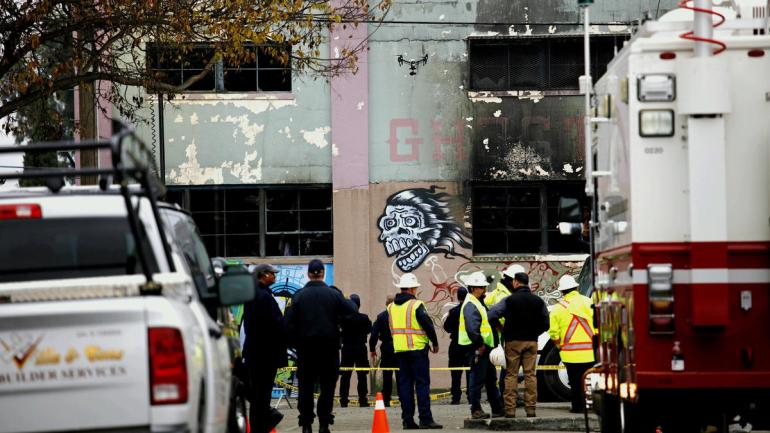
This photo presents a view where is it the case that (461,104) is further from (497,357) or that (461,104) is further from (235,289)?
(235,289)

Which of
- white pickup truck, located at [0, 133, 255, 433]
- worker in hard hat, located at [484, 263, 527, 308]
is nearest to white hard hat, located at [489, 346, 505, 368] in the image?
worker in hard hat, located at [484, 263, 527, 308]

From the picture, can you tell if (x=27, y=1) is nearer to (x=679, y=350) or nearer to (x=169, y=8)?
(x=169, y=8)

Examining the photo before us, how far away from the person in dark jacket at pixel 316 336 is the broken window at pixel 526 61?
1242cm

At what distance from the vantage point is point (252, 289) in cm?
910

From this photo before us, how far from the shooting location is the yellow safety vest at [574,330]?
18.0m

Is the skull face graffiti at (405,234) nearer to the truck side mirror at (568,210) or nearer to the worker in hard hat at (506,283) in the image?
the worker in hard hat at (506,283)

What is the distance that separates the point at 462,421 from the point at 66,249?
12074mm

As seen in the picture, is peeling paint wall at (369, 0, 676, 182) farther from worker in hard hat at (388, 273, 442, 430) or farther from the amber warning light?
the amber warning light

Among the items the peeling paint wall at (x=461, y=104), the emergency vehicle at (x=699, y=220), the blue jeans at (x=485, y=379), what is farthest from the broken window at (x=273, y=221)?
the emergency vehicle at (x=699, y=220)

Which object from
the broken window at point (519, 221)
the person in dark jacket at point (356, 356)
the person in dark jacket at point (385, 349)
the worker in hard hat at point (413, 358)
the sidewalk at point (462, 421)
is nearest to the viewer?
the sidewalk at point (462, 421)

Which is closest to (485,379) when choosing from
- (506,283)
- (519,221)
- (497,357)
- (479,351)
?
(479,351)

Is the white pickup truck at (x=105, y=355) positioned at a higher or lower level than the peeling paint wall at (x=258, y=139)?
lower

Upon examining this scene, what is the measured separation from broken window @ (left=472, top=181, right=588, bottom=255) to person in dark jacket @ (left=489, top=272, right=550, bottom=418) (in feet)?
29.9

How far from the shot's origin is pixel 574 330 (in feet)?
58.9
